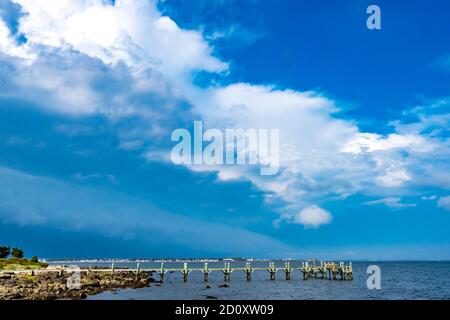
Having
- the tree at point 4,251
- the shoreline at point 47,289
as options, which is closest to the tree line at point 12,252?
the tree at point 4,251

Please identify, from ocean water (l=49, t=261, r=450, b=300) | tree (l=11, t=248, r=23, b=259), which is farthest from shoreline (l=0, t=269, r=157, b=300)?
tree (l=11, t=248, r=23, b=259)

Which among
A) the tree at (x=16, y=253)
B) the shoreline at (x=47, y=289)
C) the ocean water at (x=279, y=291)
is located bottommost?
the ocean water at (x=279, y=291)

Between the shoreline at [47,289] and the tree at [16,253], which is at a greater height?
the tree at [16,253]

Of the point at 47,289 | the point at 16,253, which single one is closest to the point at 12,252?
the point at 16,253

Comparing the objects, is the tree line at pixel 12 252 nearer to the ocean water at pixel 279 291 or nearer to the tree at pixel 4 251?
the tree at pixel 4 251

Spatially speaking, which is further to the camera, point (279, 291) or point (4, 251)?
point (4, 251)

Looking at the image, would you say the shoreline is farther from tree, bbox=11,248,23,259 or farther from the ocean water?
tree, bbox=11,248,23,259

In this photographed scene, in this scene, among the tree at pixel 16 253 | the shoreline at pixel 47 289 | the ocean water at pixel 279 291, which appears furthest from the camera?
the tree at pixel 16 253

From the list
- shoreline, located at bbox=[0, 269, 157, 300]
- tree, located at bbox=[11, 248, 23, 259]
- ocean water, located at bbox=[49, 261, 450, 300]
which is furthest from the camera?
tree, located at bbox=[11, 248, 23, 259]

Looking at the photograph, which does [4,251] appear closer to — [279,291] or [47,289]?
[47,289]

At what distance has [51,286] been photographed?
132 feet
